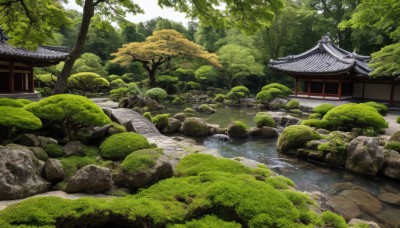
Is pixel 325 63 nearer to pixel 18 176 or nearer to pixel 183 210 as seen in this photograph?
pixel 183 210

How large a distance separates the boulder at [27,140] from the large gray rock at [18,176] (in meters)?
1.32

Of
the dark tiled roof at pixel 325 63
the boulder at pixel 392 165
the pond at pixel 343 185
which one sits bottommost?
the pond at pixel 343 185

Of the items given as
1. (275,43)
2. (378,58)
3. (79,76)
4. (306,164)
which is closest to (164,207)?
(306,164)

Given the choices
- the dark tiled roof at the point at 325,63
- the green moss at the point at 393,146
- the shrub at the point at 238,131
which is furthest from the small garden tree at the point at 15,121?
the dark tiled roof at the point at 325,63

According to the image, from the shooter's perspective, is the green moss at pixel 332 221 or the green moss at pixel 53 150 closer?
the green moss at pixel 332 221

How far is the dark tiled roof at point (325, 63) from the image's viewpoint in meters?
25.8

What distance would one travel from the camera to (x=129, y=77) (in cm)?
4388

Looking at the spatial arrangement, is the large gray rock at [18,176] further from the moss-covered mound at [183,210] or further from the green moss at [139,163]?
the green moss at [139,163]

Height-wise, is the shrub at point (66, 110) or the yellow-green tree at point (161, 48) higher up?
the yellow-green tree at point (161, 48)

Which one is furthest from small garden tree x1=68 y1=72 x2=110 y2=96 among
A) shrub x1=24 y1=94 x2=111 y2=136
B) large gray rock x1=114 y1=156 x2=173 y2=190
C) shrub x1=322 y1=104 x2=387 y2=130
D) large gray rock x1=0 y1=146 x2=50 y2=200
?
large gray rock x1=114 y1=156 x2=173 y2=190

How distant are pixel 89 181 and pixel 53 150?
7.43ft

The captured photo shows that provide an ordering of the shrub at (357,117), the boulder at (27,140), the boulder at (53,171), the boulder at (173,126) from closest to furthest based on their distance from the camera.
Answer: the boulder at (53,171) → the boulder at (27,140) → the shrub at (357,117) → the boulder at (173,126)

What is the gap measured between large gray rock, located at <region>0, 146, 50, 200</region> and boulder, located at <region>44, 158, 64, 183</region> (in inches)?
6.4

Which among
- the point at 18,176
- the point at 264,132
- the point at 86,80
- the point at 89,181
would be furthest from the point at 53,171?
the point at 86,80
